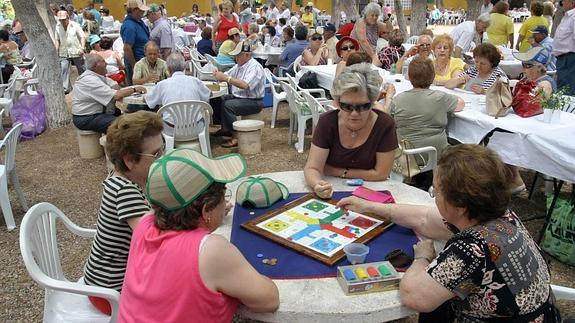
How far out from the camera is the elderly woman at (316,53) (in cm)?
754

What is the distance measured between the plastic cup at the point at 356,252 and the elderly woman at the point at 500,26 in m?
7.77

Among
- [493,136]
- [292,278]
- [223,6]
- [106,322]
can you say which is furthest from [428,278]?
[223,6]

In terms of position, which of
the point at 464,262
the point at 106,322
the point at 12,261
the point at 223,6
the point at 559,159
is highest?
the point at 223,6

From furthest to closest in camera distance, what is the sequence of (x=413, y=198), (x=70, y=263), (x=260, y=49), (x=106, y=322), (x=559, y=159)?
1. (x=260, y=49)
2. (x=70, y=263)
3. (x=559, y=159)
4. (x=413, y=198)
5. (x=106, y=322)

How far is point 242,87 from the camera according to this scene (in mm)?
5750

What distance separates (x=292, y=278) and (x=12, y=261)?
2905 mm

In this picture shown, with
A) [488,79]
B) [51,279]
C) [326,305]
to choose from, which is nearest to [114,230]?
[51,279]

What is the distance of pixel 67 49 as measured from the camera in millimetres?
9734

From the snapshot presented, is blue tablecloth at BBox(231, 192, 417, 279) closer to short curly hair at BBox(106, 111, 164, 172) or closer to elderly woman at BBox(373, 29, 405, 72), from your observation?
short curly hair at BBox(106, 111, 164, 172)

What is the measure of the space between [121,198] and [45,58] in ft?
19.1

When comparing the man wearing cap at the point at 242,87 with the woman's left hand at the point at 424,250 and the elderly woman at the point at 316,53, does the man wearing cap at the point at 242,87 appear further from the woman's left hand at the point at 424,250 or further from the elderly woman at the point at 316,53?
the woman's left hand at the point at 424,250

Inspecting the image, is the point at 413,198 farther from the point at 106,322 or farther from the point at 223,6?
the point at 223,6

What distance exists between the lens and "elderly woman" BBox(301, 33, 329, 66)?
754 centimetres

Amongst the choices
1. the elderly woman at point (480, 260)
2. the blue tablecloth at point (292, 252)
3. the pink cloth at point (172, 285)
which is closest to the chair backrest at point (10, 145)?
the blue tablecloth at point (292, 252)
